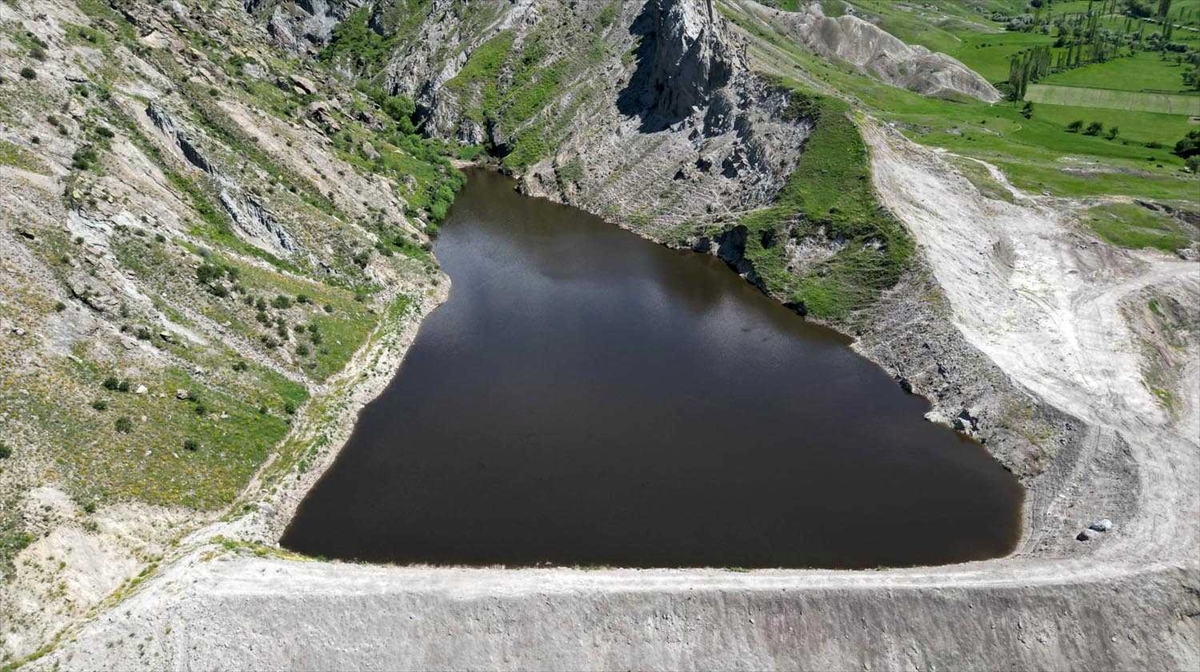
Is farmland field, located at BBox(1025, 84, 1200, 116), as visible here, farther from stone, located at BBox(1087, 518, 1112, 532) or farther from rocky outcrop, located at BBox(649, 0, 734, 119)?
stone, located at BBox(1087, 518, 1112, 532)

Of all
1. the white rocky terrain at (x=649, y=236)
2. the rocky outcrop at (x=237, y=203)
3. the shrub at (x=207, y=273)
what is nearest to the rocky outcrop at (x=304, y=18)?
the white rocky terrain at (x=649, y=236)

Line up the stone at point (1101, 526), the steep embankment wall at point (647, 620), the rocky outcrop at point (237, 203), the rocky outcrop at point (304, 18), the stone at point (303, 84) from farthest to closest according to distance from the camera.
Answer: the rocky outcrop at point (304, 18) < the stone at point (303, 84) < the rocky outcrop at point (237, 203) < the stone at point (1101, 526) < the steep embankment wall at point (647, 620)

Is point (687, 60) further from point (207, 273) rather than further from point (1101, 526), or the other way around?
point (1101, 526)

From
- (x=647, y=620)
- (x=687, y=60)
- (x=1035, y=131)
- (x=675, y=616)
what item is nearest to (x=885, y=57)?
(x=1035, y=131)

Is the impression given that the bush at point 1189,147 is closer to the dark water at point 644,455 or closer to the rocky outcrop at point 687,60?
the rocky outcrop at point 687,60

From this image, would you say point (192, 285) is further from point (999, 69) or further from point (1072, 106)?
point (999, 69)

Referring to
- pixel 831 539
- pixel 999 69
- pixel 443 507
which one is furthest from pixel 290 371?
pixel 999 69
